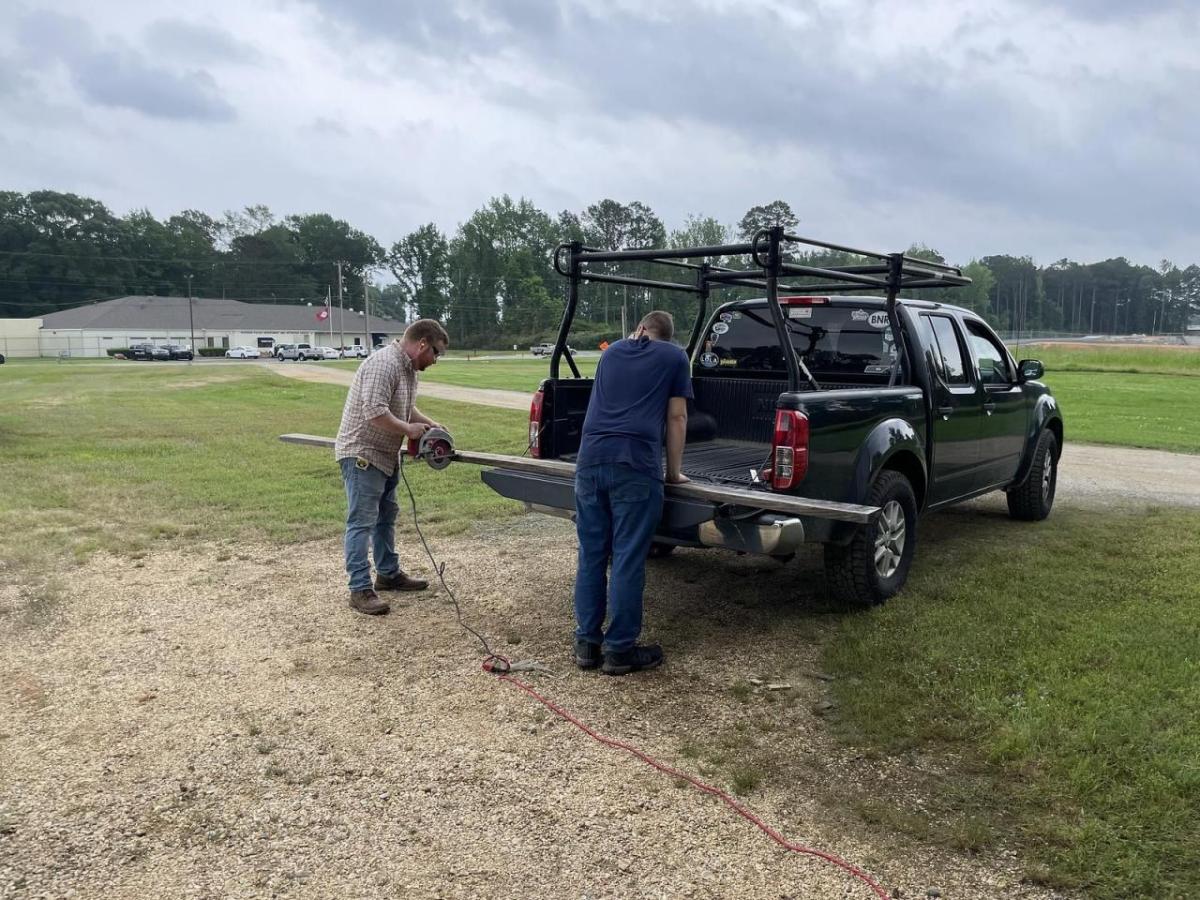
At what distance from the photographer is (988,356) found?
6988 millimetres

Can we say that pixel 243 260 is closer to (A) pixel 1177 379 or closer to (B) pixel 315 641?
(A) pixel 1177 379

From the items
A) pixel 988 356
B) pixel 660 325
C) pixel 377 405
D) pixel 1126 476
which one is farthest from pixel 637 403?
pixel 1126 476

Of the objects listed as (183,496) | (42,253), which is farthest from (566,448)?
(42,253)

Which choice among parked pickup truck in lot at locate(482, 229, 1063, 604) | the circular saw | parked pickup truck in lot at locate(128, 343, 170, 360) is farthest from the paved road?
parked pickup truck in lot at locate(128, 343, 170, 360)

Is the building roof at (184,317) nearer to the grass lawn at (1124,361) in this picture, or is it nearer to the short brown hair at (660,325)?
the grass lawn at (1124,361)

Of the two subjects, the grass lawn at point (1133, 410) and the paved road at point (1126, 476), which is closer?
the paved road at point (1126, 476)

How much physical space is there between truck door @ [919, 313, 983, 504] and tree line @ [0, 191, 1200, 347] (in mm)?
82914

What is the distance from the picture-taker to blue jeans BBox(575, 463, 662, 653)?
4.34 m

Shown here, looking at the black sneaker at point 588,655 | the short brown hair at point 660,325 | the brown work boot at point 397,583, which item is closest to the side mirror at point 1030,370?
the short brown hair at point 660,325

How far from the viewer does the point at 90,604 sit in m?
5.52

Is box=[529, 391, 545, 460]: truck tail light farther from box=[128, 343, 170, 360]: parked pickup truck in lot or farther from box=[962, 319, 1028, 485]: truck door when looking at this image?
box=[128, 343, 170, 360]: parked pickup truck in lot

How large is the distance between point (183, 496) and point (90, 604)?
3.61 m

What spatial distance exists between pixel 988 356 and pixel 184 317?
91271 mm

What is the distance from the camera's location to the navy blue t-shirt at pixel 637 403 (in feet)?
14.2
